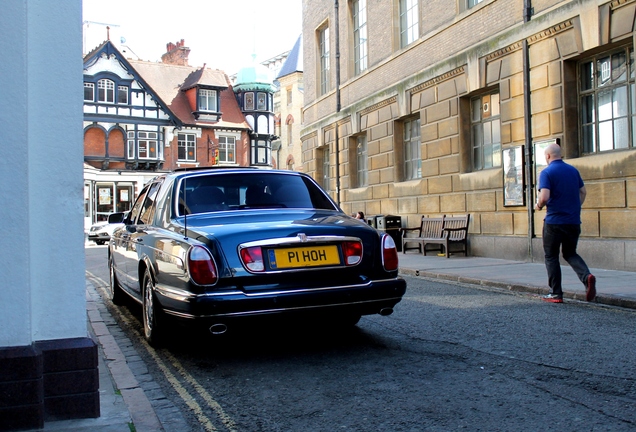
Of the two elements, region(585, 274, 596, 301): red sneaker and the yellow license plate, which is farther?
region(585, 274, 596, 301): red sneaker

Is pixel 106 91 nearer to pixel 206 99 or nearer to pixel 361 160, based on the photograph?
pixel 206 99

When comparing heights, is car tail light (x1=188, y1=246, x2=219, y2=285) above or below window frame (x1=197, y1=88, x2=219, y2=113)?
below

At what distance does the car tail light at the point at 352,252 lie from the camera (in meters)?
5.08

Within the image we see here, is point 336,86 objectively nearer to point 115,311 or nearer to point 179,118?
point 115,311

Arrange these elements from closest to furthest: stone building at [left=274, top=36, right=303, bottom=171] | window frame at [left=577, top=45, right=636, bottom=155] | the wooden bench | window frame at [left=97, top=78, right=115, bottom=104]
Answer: window frame at [left=577, top=45, right=636, bottom=155] < the wooden bench < window frame at [left=97, top=78, right=115, bottom=104] < stone building at [left=274, top=36, right=303, bottom=171]

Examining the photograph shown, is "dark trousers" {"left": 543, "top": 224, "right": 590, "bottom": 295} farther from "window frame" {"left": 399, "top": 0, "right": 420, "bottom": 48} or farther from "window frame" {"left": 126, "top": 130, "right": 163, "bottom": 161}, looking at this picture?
"window frame" {"left": 126, "top": 130, "right": 163, "bottom": 161}

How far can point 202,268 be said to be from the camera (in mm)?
4695

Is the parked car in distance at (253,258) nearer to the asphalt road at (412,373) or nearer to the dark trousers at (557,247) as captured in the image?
the asphalt road at (412,373)

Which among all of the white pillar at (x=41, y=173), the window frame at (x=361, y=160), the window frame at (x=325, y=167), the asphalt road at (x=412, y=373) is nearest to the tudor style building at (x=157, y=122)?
the window frame at (x=325, y=167)

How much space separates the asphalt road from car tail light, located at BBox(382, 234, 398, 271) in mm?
685

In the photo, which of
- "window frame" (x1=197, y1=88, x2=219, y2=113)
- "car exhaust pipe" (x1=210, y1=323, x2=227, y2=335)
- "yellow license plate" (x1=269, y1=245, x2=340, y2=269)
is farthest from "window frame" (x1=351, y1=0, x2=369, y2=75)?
"window frame" (x1=197, y1=88, x2=219, y2=113)

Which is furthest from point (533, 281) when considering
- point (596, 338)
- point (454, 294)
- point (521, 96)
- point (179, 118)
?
point (179, 118)

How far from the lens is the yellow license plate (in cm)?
484

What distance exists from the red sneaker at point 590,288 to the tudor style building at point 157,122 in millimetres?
38423
